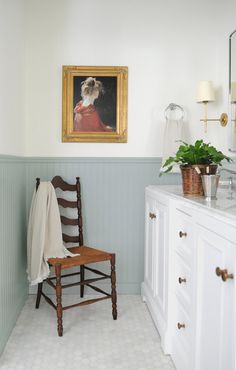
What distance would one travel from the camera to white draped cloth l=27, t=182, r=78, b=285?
8.35ft

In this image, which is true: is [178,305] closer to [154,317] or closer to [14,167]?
[154,317]

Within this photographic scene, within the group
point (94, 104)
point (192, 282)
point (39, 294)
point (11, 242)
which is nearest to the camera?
point (192, 282)

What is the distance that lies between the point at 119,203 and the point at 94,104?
838mm

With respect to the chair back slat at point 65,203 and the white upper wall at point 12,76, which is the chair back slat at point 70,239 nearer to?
the chair back slat at point 65,203

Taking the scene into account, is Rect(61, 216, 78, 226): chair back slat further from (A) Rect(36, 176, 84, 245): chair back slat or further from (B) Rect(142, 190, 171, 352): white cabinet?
(B) Rect(142, 190, 171, 352): white cabinet

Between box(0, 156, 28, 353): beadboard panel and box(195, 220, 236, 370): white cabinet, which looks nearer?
box(195, 220, 236, 370): white cabinet

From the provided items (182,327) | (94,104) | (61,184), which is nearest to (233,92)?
(94,104)

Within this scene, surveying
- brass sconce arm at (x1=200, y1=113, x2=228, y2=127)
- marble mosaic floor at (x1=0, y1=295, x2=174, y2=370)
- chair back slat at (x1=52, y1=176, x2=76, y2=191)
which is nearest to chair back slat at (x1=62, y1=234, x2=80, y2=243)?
chair back slat at (x1=52, y1=176, x2=76, y2=191)

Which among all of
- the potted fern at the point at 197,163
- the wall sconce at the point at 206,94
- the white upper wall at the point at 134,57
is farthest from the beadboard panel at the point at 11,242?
the wall sconce at the point at 206,94

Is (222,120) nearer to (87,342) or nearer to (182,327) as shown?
(182,327)

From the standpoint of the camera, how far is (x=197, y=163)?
2.12 m

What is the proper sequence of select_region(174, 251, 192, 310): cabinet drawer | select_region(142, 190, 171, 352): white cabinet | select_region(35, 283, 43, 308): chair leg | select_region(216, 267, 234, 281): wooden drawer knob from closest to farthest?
select_region(216, 267, 234, 281): wooden drawer knob
select_region(174, 251, 192, 310): cabinet drawer
select_region(142, 190, 171, 352): white cabinet
select_region(35, 283, 43, 308): chair leg

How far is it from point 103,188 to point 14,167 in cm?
81

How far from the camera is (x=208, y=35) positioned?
3.03 metres
